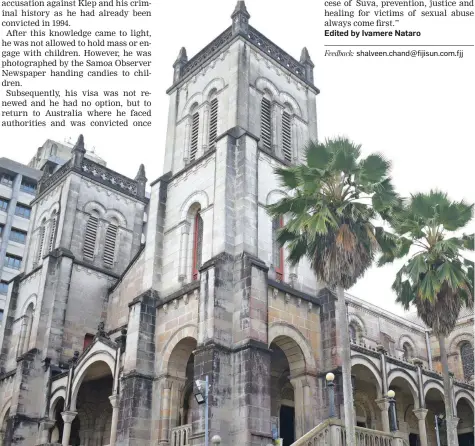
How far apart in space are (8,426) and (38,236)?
40.3ft

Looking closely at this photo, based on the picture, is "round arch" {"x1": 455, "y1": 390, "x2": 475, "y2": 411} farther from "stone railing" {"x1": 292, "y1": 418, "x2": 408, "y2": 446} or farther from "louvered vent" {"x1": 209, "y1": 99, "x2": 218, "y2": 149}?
"louvered vent" {"x1": 209, "y1": 99, "x2": 218, "y2": 149}

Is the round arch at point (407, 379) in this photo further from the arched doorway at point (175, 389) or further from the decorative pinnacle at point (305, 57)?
the decorative pinnacle at point (305, 57)

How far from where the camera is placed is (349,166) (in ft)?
65.9

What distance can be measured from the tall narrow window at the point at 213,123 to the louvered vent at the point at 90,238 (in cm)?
1195

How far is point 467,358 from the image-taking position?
135 feet

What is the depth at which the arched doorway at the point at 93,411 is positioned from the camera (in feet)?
106

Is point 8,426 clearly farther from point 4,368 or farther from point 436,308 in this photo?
point 436,308

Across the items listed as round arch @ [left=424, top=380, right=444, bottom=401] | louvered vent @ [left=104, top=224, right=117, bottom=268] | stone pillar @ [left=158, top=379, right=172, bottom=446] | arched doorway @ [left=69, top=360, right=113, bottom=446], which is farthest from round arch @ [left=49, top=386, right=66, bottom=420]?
round arch @ [left=424, top=380, right=444, bottom=401]

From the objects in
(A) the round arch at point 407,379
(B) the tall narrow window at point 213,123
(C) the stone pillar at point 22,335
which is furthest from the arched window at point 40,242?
(A) the round arch at point 407,379

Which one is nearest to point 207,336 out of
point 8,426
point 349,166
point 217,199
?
point 217,199

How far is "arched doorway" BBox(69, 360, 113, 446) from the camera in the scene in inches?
1268

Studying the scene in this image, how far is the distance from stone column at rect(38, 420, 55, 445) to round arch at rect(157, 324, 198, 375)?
30.2ft

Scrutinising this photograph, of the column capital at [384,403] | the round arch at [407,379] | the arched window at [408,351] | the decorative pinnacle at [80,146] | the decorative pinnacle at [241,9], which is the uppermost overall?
the decorative pinnacle at [241,9]

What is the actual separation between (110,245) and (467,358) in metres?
24.2
